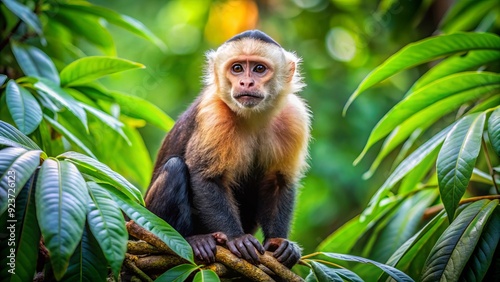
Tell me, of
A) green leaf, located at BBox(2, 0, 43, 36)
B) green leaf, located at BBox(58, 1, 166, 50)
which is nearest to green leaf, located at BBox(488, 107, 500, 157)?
green leaf, located at BBox(58, 1, 166, 50)

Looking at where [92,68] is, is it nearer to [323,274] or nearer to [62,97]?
[62,97]

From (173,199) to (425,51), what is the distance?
7.70 feet

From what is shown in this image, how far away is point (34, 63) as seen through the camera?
5.40 m

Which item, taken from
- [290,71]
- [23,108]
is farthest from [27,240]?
[290,71]

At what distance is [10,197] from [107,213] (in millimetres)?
466

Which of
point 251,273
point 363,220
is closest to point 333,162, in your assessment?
point 363,220

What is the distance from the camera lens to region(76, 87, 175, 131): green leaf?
5.38 meters

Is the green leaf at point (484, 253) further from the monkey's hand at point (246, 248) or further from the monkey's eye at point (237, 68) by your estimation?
the monkey's eye at point (237, 68)

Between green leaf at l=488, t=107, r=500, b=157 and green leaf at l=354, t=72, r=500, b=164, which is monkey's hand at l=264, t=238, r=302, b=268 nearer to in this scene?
green leaf at l=354, t=72, r=500, b=164

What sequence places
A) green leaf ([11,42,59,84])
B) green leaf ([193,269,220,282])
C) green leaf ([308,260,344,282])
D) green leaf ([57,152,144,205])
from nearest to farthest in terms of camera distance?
green leaf ([57,152,144,205]) → green leaf ([193,269,220,282]) → green leaf ([308,260,344,282]) → green leaf ([11,42,59,84])

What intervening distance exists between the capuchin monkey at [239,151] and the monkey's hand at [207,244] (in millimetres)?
178

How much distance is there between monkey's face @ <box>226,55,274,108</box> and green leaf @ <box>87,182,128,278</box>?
6.91 feet

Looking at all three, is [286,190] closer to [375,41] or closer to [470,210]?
[470,210]

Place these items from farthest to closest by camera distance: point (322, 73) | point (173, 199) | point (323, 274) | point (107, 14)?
point (322, 73), point (107, 14), point (173, 199), point (323, 274)
